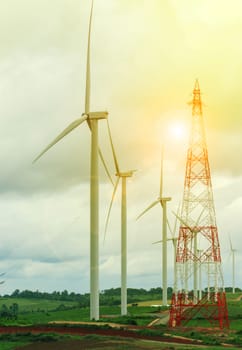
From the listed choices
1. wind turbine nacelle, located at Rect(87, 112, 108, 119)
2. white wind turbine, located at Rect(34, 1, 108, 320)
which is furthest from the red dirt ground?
wind turbine nacelle, located at Rect(87, 112, 108, 119)

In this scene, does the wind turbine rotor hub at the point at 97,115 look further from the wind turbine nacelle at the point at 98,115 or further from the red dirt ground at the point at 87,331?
the red dirt ground at the point at 87,331

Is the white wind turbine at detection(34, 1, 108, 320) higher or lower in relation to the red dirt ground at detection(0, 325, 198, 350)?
higher

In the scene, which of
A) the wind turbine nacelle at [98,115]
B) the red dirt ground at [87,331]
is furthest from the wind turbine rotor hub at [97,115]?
the red dirt ground at [87,331]

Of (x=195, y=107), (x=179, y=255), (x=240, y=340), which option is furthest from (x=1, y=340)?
(x=195, y=107)

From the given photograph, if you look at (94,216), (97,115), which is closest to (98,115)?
(97,115)

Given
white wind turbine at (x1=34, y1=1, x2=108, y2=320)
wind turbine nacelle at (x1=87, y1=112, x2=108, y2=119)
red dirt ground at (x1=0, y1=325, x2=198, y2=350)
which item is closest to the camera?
red dirt ground at (x1=0, y1=325, x2=198, y2=350)

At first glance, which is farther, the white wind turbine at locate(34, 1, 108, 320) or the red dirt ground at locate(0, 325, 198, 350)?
the white wind turbine at locate(34, 1, 108, 320)

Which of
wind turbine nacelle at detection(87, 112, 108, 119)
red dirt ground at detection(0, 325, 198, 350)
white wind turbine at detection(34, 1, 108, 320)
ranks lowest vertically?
red dirt ground at detection(0, 325, 198, 350)

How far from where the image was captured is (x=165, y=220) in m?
165

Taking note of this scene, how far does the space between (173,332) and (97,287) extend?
12032mm

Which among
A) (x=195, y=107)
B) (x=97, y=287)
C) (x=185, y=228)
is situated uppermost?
(x=195, y=107)

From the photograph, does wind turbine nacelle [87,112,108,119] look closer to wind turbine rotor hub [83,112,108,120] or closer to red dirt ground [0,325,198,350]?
wind turbine rotor hub [83,112,108,120]

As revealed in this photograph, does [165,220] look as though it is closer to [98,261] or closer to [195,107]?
[195,107]

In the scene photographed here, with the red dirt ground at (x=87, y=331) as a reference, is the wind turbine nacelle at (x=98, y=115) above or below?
above
